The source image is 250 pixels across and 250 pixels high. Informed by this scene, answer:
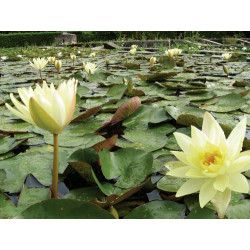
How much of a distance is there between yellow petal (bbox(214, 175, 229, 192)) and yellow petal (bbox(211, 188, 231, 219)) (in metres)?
0.05

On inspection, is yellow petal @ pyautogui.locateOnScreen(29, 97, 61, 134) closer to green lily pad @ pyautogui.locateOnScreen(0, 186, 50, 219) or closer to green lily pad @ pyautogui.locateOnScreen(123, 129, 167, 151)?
green lily pad @ pyautogui.locateOnScreen(0, 186, 50, 219)

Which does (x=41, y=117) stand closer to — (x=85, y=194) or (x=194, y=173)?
(x=85, y=194)

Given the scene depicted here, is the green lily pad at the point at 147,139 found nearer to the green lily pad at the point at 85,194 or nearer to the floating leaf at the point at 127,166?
the floating leaf at the point at 127,166

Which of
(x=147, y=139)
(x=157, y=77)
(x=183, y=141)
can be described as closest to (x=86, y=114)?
(x=147, y=139)

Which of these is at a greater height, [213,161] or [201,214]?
[213,161]

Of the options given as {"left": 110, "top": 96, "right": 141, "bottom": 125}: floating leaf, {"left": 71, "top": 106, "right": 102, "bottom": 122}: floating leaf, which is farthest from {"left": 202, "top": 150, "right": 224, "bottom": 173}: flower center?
{"left": 71, "top": 106, "right": 102, "bottom": 122}: floating leaf

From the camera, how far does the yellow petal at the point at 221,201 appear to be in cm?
73

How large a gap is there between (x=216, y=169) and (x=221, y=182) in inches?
1.6

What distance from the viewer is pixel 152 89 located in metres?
2.52

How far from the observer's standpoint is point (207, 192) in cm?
74

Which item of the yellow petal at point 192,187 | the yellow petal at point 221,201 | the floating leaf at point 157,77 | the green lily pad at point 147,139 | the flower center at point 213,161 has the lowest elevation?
the green lily pad at point 147,139

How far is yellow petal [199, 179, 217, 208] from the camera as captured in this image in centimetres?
73

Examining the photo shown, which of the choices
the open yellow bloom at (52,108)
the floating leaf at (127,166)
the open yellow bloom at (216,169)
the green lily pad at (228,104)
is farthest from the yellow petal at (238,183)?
the green lily pad at (228,104)

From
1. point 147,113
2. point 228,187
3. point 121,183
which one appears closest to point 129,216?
point 121,183
